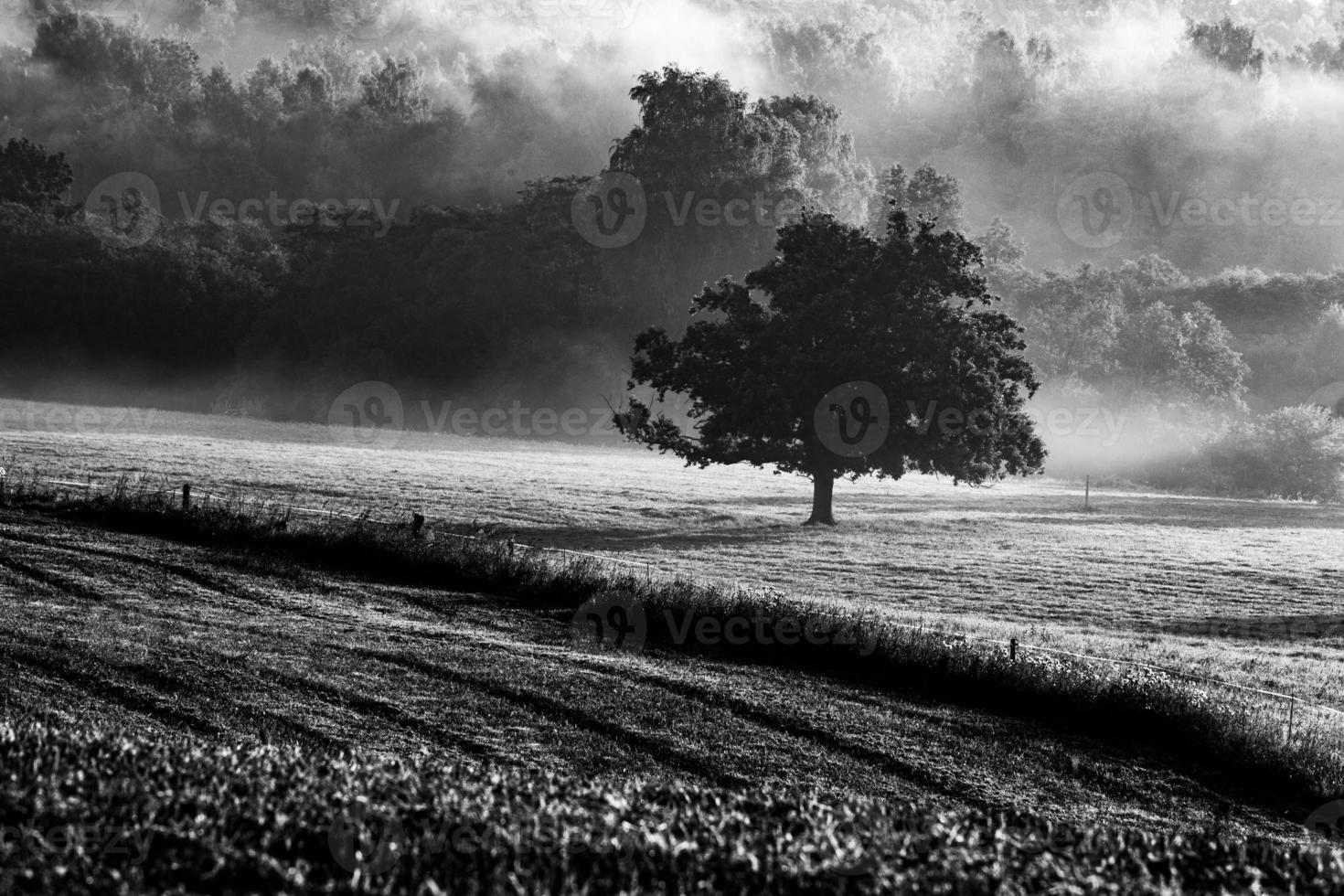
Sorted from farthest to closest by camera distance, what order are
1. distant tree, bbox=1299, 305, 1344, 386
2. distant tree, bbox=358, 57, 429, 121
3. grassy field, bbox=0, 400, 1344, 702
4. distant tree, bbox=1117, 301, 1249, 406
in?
1. distant tree, bbox=358, 57, 429, 121
2. distant tree, bbox=1299, 305, 1344, 386
3. distant tree, bbox=1117, 301, 1249, 406
4. grassy field, bbox=0, 400, 1344, 702

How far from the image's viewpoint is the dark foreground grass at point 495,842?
4289 mm

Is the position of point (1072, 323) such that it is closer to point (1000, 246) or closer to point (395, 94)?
point (1000, 246)

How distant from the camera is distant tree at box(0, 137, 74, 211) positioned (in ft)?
369

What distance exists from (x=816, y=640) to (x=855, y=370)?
27.7 m

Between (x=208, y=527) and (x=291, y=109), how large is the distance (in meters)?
142

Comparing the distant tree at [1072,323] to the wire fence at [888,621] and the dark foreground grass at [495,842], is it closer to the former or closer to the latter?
the wire fence at [888,621]

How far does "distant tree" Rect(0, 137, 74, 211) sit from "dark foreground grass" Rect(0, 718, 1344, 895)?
117m

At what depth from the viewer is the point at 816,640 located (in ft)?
71.4

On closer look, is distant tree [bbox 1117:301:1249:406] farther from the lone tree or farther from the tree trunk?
the tree trunk

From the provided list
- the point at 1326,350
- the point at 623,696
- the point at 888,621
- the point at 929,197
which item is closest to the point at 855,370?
the point at 888,621

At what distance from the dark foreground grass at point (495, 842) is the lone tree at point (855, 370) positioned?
141 ft

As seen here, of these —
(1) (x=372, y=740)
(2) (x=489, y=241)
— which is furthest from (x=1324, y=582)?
(2) (x=489, y=241)

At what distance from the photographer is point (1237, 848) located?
197 inches

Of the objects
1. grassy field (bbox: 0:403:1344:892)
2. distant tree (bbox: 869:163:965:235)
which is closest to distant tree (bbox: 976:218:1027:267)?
distant tree (bbox: 869:163:965:235)
